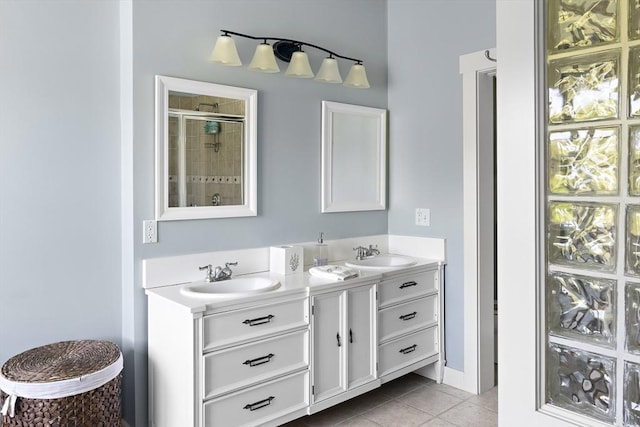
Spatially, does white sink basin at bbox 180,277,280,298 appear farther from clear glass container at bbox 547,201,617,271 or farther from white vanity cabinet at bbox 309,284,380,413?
clear glass container at bbox 547,201,617,271

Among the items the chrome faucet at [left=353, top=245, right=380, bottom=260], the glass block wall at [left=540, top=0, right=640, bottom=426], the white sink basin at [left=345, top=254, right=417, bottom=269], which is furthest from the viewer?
the chrome faucet at [left=353, top=245, right=380, bottom=260]

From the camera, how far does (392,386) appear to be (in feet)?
10.4

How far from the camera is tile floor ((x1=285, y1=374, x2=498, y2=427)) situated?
2.67m

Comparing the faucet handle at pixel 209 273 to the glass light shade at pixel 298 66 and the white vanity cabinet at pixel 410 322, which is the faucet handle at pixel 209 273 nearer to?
the white vanity cabinet at pixel 410 322

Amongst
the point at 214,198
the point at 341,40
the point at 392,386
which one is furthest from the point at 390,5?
the point at 392,386

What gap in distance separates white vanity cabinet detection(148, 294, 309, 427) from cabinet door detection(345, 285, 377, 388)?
307 mm

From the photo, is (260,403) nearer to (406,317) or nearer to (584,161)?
(406,317)

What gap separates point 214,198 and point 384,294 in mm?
1122

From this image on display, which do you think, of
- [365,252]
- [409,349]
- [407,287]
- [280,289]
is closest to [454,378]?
[409,349]

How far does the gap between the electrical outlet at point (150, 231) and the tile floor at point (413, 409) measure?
125cm

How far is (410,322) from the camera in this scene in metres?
3.01

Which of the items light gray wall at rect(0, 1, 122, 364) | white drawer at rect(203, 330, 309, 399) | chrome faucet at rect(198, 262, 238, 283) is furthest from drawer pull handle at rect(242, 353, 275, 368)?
light gray wall at rect(0, 1, 122, 364)

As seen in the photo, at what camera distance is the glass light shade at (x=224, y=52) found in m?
2.48

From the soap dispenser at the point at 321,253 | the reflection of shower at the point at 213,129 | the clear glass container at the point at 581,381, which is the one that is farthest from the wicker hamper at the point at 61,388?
the clear glass container at the point at 581,381
